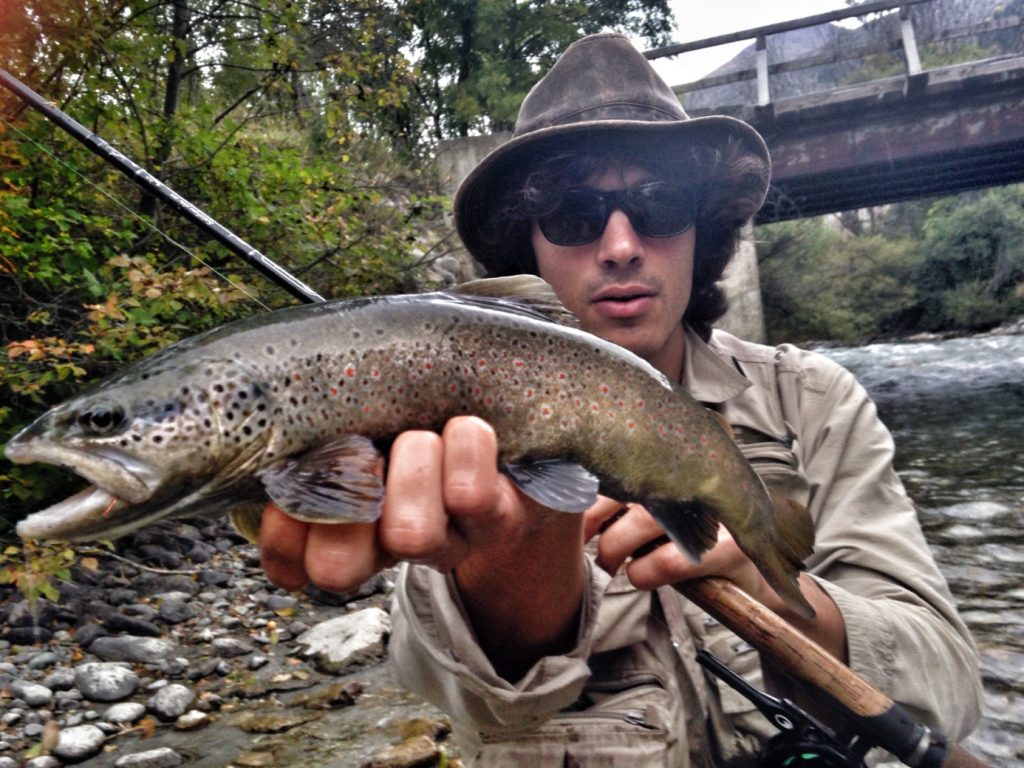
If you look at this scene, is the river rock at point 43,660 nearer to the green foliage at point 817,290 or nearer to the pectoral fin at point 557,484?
the pectoral fin at point 557,484

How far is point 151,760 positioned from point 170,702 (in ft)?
1.41

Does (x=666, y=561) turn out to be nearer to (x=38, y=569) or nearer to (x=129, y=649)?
(x=38, y=569)

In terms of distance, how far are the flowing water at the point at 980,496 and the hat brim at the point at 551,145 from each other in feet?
8.96

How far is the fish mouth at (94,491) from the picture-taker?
3.96ft

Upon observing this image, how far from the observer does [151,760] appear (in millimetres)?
2957

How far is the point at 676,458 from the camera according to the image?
1610 mm

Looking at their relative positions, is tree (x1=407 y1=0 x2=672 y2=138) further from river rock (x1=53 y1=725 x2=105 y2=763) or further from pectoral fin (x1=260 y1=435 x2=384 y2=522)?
pectoral fin (x1=260 y1=435 x2=384 y2=522)

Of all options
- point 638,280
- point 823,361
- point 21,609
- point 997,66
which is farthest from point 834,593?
point 997,66

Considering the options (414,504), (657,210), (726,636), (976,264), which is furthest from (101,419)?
(976,264)

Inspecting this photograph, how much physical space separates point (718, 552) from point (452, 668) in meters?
0.65

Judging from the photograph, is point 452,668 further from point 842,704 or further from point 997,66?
point 997,66

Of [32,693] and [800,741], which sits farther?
[32,693]

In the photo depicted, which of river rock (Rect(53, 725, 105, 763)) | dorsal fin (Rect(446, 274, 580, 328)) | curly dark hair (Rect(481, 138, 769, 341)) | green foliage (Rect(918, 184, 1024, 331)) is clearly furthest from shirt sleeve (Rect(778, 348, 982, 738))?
green foliage (Rect(918, 184, 1024, 331))

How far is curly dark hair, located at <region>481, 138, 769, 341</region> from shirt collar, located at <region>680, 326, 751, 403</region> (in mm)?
232
